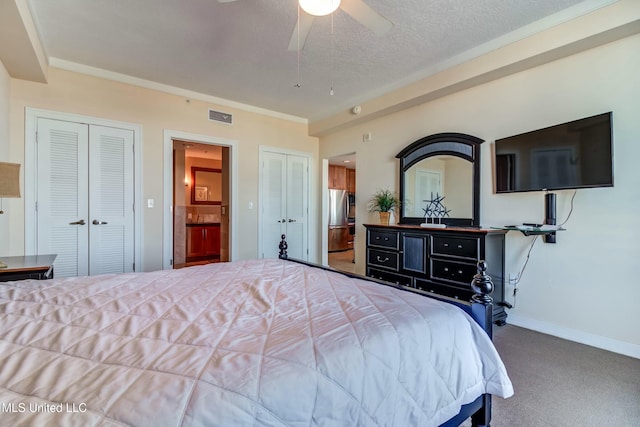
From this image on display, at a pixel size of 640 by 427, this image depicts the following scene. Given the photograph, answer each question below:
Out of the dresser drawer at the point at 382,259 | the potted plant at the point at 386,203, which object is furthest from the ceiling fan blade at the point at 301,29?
the dresser drawer at the point at 382,259

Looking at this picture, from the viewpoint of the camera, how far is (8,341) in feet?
3.10

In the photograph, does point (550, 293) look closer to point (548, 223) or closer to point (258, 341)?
point (548, 223)

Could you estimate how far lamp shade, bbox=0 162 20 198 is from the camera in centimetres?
206

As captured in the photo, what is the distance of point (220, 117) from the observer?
450 centimetres

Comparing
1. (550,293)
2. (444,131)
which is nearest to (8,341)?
(550,293)

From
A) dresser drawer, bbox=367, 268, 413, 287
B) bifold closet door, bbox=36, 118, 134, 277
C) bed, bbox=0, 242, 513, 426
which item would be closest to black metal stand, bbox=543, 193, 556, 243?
dresser drawer, bbox=367, 268, 413, 287

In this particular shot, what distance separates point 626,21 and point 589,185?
1.25 m

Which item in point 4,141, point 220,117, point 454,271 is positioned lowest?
point 454,271

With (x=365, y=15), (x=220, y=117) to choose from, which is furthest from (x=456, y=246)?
(x=220, y=117)

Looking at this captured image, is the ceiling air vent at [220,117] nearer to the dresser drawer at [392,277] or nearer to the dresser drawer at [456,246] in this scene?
the dresser drawer at [392,277]

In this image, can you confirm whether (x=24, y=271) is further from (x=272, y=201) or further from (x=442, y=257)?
(x=442, y=257)

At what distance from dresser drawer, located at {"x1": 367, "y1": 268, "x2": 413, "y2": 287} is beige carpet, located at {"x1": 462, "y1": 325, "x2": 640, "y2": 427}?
3.41ft

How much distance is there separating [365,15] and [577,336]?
321 cm

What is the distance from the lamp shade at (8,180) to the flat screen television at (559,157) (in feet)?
13.8
